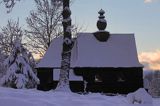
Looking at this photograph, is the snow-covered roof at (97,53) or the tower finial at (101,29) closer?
the snow-covered roof at (97,53)

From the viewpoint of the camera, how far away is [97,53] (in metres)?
40.8

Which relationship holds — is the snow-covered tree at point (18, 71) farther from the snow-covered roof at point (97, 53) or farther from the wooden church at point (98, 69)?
the snow-covered roof at point (97, 53)

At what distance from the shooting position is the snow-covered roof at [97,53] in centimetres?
3947

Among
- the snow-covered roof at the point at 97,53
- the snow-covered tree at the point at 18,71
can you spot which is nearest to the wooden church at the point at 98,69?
the snow-covered roof at the point at 97,53

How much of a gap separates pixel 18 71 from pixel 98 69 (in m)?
10.6

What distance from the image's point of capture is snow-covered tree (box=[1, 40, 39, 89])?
99.1 ft

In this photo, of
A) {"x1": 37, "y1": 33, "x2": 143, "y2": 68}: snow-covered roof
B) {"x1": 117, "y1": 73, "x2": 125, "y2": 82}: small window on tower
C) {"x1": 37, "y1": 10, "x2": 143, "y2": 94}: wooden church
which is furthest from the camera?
{"x1": 37, "y1": 33, "x2": 143, "y2": 68}: snow-covered roof

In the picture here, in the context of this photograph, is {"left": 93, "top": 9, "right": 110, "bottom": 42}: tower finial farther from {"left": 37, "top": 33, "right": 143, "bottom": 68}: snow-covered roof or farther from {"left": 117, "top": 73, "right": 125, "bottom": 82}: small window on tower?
{"left": 117, "top": 73, "right": 125, "bottom": 82}: small window on tower

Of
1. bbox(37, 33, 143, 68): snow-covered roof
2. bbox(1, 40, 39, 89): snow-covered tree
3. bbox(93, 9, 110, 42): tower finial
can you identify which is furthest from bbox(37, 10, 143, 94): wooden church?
bbox(1, 40, 39, 89): snow-covered tree

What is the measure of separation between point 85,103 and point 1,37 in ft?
139

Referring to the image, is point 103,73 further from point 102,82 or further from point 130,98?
point 130,98

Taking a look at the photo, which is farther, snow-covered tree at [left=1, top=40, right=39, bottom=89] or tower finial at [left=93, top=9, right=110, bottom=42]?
tower finial at [left=93, top=9, right=110, bottom=42]

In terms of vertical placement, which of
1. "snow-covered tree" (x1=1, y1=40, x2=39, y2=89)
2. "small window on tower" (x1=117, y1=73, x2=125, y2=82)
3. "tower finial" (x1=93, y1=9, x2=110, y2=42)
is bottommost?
"small window on tower" (x1=117, y1=73, x2=125, y2=82)

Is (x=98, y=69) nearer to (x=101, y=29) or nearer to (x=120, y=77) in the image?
(x=120, y=77)
